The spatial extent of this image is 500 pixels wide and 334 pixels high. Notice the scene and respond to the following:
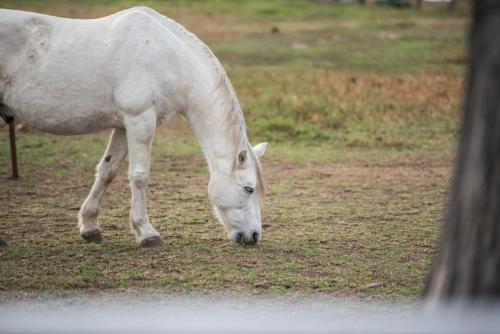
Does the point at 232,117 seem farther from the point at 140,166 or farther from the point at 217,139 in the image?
the point at 140,166

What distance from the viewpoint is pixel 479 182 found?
2549mm

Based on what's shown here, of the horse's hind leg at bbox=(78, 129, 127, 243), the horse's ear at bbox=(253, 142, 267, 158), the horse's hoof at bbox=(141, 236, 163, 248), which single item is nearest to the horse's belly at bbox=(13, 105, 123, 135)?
the horse's hind leg at bbox=(78, 129, 127, 243)

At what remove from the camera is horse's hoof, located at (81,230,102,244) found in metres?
5.87

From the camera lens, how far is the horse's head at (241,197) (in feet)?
18.3

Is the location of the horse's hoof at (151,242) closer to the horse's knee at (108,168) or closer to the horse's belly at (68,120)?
the horse's knee at (108,168)

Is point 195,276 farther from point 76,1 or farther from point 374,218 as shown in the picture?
point 76,1

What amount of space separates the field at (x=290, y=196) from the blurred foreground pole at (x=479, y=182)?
204 centimetres

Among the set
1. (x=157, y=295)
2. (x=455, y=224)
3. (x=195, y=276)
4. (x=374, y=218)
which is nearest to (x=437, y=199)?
(x=374, y=218)

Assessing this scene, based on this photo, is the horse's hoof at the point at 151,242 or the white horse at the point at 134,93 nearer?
the white horse at the point at 134,93

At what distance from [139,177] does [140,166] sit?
9 cm

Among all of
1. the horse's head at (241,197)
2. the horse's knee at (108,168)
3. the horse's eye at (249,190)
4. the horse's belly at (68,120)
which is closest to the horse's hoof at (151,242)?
the horse's head at (241,197)

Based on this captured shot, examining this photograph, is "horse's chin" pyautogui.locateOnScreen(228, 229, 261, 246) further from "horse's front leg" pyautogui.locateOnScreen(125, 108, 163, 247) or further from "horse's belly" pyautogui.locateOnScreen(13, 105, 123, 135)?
"horse's belly" pyautogui.locateOnScreen(13, 105, 123, 135)

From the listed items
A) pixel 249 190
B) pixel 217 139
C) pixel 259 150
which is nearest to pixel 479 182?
pixel 249 190

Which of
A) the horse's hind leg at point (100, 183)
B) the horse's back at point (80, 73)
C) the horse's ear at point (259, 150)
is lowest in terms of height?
the horse's hind leg at point (100, 183)
